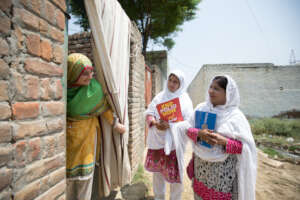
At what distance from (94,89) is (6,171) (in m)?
0.85

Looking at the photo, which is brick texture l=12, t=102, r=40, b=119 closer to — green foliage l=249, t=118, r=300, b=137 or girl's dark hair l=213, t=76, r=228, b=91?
girl's dark hair l=213, t=76, r=228, b=91

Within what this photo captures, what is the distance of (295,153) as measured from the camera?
16.8ft

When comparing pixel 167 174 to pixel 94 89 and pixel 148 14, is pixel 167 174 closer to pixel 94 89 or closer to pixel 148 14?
pixel 94 89

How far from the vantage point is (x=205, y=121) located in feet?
5.35

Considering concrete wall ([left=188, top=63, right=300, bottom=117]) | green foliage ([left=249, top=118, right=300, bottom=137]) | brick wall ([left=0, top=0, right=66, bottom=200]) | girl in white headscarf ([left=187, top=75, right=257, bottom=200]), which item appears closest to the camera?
brick wall ([left=0, top=0, right=66, bottom=200])

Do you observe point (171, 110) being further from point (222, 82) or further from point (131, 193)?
point (131, 193)

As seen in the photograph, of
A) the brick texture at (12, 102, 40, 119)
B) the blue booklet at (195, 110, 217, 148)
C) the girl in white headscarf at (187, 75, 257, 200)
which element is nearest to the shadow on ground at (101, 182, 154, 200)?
the girl in white headscarf at (187, 75, 257, 200)

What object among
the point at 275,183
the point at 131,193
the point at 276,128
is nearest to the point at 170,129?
the point at 131,193

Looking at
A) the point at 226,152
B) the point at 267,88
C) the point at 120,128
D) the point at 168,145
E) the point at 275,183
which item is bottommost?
the point at 275,183

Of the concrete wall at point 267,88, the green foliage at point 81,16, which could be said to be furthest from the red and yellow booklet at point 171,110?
the concrete wall at point 267,88

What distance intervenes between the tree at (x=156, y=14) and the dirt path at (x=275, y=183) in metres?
7.85

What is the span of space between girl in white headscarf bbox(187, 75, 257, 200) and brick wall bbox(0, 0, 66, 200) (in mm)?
1296

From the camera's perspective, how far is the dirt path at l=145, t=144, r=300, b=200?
8.89 ft

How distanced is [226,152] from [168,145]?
2.40 feet
